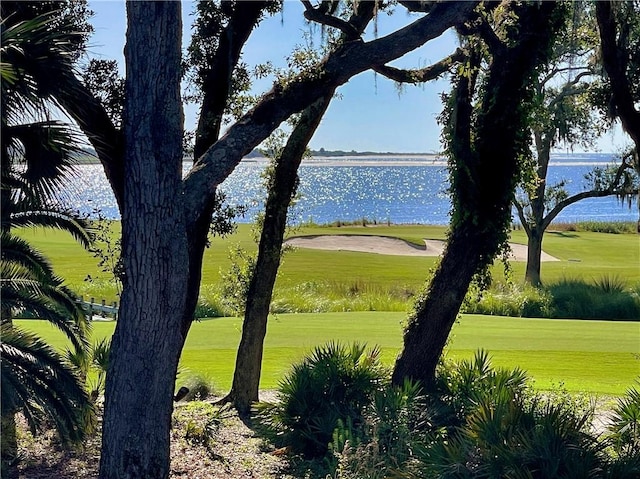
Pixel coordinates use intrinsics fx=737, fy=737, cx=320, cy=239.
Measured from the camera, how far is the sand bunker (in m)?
38.0

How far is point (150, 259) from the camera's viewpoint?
589 centimetres

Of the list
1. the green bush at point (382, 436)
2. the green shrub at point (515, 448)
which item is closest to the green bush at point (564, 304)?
the green bush at point (382, 436)

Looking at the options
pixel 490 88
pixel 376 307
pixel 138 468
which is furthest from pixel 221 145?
pixel 376 307

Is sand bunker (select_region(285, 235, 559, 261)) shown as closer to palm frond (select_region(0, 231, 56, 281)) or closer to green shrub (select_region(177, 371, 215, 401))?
green shrub (select_region(177, 371, 215, 401))

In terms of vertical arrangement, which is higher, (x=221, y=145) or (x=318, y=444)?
(x=221, y=145)

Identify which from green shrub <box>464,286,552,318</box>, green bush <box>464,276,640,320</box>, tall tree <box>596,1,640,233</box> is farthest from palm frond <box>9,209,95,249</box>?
green shrub <box>464,286,552,318</box>

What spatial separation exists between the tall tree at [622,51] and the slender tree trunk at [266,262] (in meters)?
4.23

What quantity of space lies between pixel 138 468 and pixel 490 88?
586cm

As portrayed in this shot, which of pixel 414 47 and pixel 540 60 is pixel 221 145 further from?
pixel 540 60

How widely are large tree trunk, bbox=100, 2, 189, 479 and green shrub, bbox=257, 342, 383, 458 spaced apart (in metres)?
3.18

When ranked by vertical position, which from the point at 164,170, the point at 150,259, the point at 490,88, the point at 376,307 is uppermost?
the point at 490,88

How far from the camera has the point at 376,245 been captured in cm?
3959

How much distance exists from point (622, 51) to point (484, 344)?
8378 millimetres

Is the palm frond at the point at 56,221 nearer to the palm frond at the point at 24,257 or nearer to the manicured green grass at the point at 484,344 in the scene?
the palm frond at the point at 24,257
